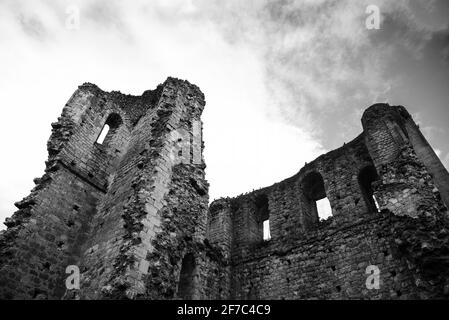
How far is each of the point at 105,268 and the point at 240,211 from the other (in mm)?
7197

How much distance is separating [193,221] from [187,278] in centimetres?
143

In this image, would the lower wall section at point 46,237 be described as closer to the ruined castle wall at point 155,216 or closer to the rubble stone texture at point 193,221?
the rubble stone texture at point 193,221

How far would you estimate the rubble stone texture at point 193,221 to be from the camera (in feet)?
21.6

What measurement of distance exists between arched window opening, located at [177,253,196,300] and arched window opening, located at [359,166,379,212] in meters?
5.89

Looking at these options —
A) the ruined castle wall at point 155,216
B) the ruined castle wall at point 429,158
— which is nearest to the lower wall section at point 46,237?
the ruined castle wall at point 155,216

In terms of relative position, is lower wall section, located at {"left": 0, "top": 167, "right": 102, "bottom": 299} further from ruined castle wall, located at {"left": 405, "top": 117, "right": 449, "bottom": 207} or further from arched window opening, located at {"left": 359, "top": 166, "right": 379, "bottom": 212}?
ruined castle wall, located at {"left": 405, "top": 117, "right": 449, "bottom": 207}

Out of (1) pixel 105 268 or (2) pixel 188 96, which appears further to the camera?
(2) pixel 188 96

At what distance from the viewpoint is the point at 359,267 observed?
8.45 metres

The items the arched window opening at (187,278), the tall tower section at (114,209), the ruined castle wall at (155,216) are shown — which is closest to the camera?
the ruined castle wall at (155,216)

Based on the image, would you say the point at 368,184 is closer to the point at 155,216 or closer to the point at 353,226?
the point at 353,226

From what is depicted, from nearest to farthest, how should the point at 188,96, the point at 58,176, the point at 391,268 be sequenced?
the point at 391,268
the point at 58,176
the point at 188,96

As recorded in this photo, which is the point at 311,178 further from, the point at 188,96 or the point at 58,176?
the point at 58,176

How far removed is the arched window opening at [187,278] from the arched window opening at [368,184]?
5.89 m
